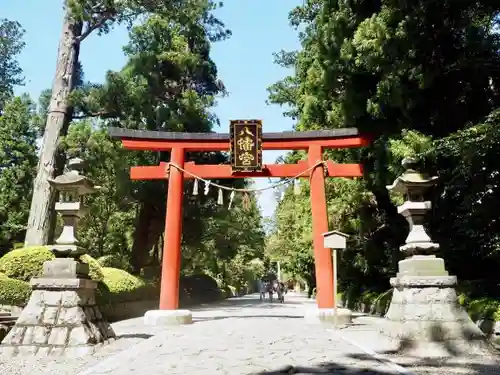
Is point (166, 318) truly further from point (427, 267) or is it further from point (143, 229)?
point (143, 229)

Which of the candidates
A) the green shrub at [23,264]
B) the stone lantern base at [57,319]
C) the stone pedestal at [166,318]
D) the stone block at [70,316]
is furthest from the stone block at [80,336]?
the stone pedestal at [166,318]

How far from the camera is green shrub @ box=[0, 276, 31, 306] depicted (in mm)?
10484

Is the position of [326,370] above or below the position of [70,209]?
below

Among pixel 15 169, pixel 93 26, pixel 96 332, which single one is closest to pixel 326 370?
pixel 96 332

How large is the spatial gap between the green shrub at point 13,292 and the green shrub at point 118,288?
8.43 feet

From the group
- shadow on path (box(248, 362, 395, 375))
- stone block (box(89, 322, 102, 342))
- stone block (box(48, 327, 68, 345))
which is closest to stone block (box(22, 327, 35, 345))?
stone block (box(48, 327, 68, 345))

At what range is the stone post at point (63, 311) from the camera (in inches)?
295

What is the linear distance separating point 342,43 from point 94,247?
18310 millimetres

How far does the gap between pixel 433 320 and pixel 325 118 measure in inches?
395

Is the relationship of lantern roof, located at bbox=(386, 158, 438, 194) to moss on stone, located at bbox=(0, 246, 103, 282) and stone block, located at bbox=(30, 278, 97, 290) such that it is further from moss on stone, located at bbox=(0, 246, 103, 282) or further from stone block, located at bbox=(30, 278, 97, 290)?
moss on stone, located at bbox=(0, 246, 103, 282)

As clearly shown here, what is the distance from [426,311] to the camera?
7.53m

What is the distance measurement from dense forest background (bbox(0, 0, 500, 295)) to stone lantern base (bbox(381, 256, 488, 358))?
2383mm

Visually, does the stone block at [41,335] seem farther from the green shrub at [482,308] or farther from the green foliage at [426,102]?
the green shrub at [482,308]

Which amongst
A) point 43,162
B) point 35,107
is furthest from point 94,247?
point 43,162
